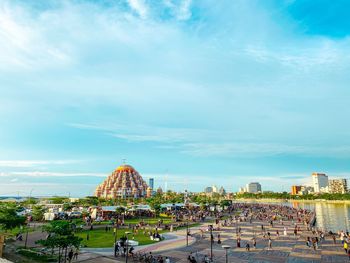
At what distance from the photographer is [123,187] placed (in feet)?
600

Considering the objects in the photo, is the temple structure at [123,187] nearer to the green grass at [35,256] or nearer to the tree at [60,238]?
the green grass at [35,256]

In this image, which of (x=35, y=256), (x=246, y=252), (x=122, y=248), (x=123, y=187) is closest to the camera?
(x=35, y=256)

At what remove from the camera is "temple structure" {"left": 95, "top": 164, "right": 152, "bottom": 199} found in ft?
593

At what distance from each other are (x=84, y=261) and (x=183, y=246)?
1303 centimetres

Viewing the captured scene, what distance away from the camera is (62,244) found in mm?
18203

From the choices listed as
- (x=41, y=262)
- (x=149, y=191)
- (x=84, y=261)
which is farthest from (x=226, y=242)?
(x=149, y=191)

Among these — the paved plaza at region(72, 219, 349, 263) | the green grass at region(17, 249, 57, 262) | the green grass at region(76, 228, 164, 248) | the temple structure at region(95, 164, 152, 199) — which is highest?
the temple structure at region(95, 164, 152, 199)

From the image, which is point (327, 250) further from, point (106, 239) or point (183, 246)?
point (106, 239)

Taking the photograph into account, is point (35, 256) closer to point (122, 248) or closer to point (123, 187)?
point (122, 248)

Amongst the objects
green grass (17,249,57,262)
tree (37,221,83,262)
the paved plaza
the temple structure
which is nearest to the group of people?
the paved plaza

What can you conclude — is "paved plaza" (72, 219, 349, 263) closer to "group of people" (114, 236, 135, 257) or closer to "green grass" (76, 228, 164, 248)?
"group of people" (114, 236, 135, 257)

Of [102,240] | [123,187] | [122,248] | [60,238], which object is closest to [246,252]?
[122,248]

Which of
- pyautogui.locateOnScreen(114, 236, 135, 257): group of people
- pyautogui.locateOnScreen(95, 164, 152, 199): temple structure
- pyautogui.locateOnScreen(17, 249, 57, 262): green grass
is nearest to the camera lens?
pyautogui.locateOnScreen(17, 249, 57, 262): green grass

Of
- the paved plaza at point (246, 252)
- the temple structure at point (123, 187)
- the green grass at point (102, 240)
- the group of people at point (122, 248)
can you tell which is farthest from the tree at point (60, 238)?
the temple structure at point (123, 187)
